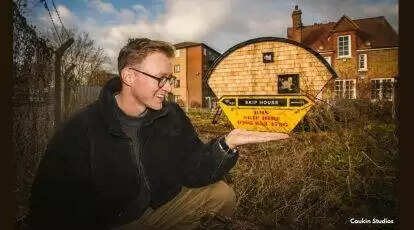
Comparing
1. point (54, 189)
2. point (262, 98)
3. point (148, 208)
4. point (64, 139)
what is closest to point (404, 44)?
point (262, 98)

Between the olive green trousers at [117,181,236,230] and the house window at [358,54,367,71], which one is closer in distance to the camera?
the olive green trousers at [117,181,236,230]

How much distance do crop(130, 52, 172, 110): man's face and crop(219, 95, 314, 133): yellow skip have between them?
0.79m

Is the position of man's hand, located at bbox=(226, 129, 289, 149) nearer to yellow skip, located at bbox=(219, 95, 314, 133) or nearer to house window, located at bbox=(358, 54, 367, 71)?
yellow skip, located at bbox=(219, 95, 314, 133)

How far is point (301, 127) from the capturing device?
3.60 meters

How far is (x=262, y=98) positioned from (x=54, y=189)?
1.92 m

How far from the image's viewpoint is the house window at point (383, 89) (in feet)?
11.4

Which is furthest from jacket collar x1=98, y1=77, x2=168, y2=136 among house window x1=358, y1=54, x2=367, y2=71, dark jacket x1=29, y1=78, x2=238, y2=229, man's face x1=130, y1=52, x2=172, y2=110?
house window x1=358, y1=54, x2=367, y2=71

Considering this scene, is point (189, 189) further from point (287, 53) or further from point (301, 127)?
point (287, 53)

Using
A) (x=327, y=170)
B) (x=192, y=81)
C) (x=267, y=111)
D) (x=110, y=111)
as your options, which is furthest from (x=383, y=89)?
(x=192, y=81)

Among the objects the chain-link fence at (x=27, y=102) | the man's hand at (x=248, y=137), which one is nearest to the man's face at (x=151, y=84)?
the man's hand at (x=248, y=137)

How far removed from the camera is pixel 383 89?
352 centimetres

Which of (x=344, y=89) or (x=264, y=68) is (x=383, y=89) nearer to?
(x=344, y=89)

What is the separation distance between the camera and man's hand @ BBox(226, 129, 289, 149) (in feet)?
7.59

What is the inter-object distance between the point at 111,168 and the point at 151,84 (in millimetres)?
752
